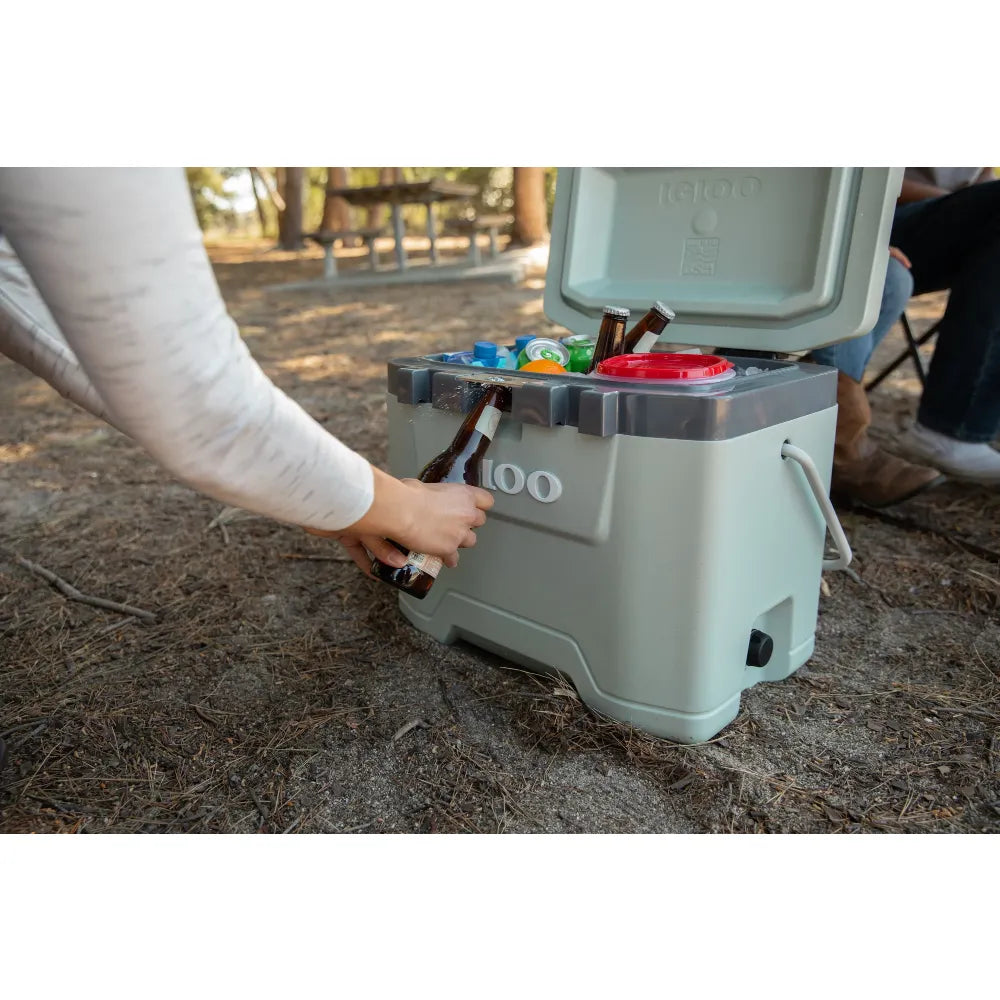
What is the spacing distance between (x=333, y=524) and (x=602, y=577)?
17.3 inches

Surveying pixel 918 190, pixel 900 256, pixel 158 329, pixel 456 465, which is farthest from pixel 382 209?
pixel 158 329

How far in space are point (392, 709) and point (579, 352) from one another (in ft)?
2.26

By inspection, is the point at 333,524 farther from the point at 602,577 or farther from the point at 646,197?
the point at 646,197

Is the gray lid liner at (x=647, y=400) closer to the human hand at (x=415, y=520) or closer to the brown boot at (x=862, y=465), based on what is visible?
the human hand at (x=415, y=520)

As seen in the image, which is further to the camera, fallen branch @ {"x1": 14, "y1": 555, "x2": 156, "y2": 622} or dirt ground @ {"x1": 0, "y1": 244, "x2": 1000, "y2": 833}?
fallen branch @ {"x1": 14, "y1": 555, "x2": 156, "y2": 622}

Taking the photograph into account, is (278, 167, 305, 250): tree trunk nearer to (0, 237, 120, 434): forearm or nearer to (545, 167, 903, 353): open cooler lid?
(545, 167, 903, 353): open cooler lid

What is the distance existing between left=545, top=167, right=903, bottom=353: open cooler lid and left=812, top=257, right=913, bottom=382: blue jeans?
1.47ft

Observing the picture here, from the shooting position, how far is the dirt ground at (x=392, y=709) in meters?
1.09

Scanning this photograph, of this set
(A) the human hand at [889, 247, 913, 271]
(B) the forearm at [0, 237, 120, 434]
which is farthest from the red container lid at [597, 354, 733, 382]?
(A) the human hand at [889, 247, 913, 271]

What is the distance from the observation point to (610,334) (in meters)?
1.35

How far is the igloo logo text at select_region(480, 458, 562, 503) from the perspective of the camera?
1160mm

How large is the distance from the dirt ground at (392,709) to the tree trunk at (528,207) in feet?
19.6

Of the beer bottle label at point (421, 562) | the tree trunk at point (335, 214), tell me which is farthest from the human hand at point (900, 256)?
the tree trunk at point (335, 214)

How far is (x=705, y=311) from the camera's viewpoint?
1.54 metres
